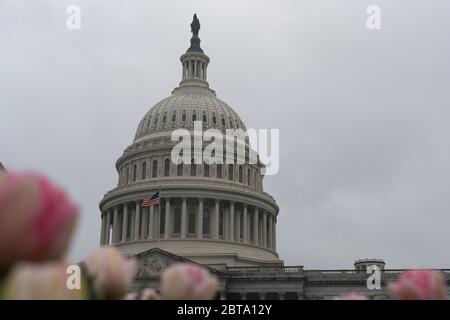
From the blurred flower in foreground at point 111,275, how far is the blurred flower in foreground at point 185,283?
0.15m

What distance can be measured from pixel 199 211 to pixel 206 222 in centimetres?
219

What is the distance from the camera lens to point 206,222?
289 ft

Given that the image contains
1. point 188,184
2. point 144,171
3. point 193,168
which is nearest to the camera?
point 188,184

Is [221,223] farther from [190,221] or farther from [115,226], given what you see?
[115,226]

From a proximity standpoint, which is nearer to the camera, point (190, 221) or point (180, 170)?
point (190, 221)

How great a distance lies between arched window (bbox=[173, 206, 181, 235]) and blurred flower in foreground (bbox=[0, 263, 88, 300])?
8476cm

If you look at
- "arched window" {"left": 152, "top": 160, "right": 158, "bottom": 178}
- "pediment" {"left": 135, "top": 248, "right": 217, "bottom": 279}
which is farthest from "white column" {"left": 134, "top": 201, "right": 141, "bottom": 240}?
"pediment" {"left": 135, "top": 248, "right": 217, "bottom": 279}

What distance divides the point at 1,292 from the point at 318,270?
73015mm

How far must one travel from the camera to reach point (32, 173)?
5.57ft

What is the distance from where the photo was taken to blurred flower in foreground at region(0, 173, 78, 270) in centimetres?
159

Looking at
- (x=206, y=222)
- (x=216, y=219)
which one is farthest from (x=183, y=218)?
(x=216, y=219)

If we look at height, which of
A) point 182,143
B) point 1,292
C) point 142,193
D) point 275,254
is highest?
point 182,143
